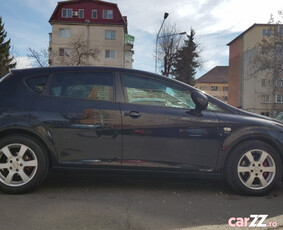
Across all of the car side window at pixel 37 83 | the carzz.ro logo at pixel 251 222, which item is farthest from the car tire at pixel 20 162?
the carzz.ro logo at pixel 251 222

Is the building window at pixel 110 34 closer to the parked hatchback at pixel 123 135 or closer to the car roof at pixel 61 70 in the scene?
the car roof at pixel 61 70

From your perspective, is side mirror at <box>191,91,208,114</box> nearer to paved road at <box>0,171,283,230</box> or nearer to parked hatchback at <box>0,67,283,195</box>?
parked hatchback at <box>0,67,283,195</box>

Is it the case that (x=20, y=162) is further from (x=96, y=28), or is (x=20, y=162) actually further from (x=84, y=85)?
(x=96, y=28)

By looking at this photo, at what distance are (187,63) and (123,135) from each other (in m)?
38.9

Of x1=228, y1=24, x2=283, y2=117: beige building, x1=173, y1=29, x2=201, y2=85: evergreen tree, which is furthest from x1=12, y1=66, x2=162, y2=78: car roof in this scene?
x1=228, y1=24, x2=283, y2=117: beige building

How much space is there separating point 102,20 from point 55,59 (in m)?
12.9

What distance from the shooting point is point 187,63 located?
41094 mm

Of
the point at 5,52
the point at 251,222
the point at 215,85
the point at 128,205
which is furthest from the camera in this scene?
the point at 215,85

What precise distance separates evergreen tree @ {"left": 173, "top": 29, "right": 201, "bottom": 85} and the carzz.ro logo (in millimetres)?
36180

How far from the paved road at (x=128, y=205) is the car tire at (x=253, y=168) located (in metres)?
0.14

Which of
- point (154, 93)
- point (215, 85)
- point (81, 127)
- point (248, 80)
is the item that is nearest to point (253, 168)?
point (154, 93)

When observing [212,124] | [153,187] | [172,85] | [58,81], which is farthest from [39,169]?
[212,124]

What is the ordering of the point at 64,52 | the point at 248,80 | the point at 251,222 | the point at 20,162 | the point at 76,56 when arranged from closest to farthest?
the point at 251,222, the point at 20,162, the point at 76,56, the point at 64,52, the point at 248,80

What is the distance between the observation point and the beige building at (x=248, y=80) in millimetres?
46625
